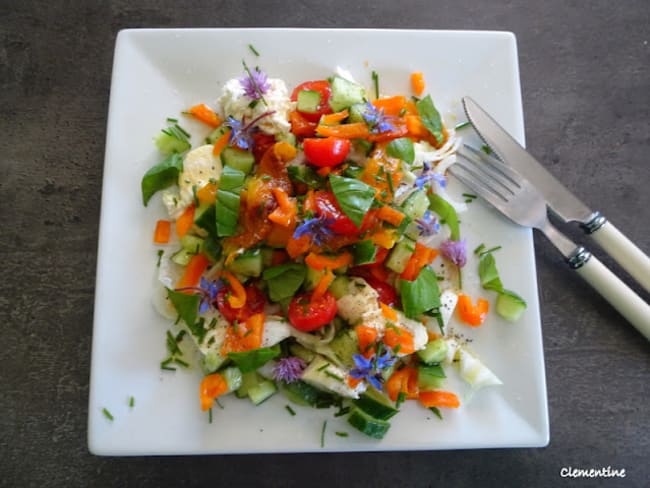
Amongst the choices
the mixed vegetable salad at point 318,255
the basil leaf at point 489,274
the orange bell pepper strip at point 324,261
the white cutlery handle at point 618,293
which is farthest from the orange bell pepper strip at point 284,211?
the white cutlery handle at point 618,293

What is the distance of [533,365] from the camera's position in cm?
217

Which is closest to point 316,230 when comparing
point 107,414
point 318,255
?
point 318,255

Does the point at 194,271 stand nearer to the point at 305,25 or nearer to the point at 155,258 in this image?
the point at 155,258

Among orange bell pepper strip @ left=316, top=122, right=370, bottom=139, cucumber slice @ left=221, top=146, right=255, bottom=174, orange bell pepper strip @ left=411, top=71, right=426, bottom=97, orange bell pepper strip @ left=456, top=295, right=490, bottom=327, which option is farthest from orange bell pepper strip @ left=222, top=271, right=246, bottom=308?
orange bell pepper strip @ left=411, top=71, right=426, bottom=97

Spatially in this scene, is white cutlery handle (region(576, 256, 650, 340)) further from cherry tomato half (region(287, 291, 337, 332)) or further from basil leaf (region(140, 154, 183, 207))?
basil leaf (region(140, 154, 183, 207))

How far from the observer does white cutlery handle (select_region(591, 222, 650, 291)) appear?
90.1 inches

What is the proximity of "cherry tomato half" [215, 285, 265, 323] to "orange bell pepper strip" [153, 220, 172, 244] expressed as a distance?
325mm

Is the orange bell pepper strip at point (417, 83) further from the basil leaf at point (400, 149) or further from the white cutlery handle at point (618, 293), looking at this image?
the white cutlery handle at point (618, 293)

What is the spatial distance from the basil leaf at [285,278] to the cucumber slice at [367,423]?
50 cm

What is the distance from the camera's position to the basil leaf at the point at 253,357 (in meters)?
1.93

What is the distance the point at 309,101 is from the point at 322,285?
0.72m

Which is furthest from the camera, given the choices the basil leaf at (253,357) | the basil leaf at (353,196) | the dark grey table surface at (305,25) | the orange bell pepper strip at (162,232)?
the dark grey table surface at (305,25)

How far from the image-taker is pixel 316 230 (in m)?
1.89

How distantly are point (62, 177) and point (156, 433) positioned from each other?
124cm
